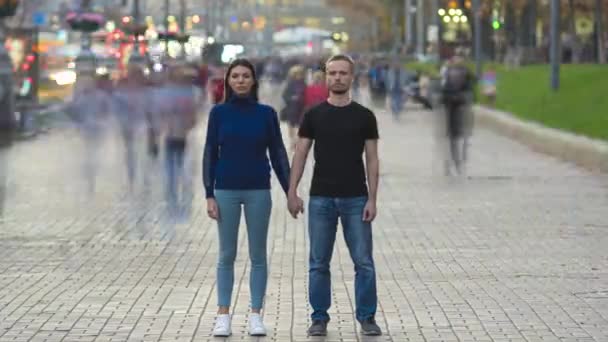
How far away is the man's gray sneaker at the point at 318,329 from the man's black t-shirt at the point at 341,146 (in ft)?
2.56

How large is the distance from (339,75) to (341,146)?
0.43 metres

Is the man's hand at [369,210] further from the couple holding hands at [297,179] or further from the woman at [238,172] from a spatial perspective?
the woman at [238,172]

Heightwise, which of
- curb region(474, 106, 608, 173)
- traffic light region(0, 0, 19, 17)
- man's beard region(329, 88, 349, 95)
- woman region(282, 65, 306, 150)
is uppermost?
man's beard region(329, 88, 349, 95)

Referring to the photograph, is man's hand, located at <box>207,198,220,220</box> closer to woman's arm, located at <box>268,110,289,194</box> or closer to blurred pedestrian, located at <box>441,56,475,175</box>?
woman's arm, located at <box>268,110,289,194</box>

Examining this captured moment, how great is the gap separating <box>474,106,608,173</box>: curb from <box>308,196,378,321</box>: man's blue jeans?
15805 millimetres

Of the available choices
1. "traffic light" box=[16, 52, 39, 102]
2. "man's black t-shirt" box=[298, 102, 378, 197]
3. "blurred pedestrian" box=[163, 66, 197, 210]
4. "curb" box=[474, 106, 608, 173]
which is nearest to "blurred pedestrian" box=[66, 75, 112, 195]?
"blurred pedestrian" box=[163, 66, 197, 210]

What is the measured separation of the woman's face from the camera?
10.5 metres

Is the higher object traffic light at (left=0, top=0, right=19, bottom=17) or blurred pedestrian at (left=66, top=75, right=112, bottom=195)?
traffic light at (left=0, top=0, right=19, bottom=17)

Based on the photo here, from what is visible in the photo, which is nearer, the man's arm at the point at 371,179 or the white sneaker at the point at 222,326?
the man's arm at the point at 371,179

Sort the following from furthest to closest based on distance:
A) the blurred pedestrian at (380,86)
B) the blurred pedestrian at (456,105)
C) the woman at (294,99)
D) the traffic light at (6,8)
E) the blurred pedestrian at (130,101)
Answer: the blurred pedestrian at (380,86)
the traffic light at (6,8)
the woman at (294,99)
the blurred pedestrian at (456,105)
the blurred pedestrian at (130,101)

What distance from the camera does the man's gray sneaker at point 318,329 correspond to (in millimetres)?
10727

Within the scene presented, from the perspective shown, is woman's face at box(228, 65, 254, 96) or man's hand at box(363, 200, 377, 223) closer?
woman's face at box(228, 65, 254, 96)

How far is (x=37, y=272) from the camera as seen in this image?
14.3 m

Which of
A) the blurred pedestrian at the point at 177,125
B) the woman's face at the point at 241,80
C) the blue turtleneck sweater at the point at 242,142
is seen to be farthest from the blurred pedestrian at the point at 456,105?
the woman's face at the point at 241,80
